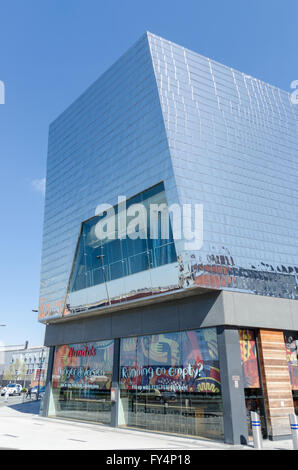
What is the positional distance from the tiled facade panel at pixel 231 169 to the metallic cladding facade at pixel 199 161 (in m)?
0.06

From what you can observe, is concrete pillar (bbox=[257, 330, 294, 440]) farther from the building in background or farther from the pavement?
the building in background

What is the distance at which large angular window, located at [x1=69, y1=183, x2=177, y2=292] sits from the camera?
18.6m

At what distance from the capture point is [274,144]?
22062 millimetres

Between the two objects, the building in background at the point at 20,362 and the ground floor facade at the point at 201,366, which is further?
the building in background at the point at 20,362

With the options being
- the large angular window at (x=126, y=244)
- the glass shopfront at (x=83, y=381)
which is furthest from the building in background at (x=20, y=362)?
the large angular window at (x=126, y=244)

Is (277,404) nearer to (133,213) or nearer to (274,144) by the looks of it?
(133,213)

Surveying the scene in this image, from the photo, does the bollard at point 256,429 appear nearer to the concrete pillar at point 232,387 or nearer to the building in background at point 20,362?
the concrete pillar at point 232,387

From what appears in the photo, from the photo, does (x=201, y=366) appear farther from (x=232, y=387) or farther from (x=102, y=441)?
(x=102, y=441)

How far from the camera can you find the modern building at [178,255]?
16.4 m

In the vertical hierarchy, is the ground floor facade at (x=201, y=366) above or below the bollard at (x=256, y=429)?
above

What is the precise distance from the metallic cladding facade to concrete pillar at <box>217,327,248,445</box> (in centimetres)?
235

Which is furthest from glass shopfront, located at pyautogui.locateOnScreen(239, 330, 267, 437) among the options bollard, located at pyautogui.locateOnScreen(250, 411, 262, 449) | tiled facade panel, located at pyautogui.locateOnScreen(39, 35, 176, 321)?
tiled facade panel, located at pyautogui.locateOnScreen(39, 35, 176, 321)

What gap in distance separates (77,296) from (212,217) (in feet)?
36.3

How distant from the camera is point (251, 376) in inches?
645
